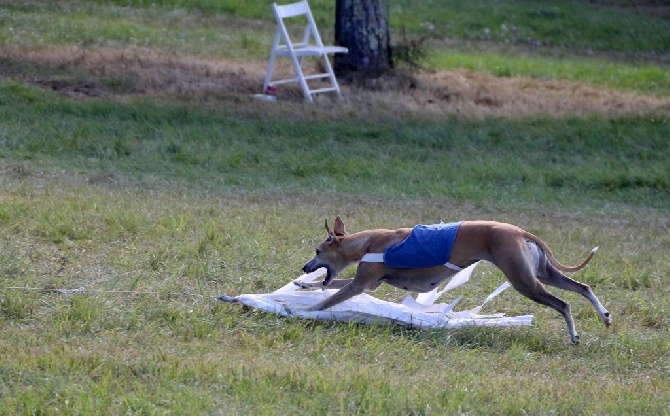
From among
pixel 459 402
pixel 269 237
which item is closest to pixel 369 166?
pixel 269 237

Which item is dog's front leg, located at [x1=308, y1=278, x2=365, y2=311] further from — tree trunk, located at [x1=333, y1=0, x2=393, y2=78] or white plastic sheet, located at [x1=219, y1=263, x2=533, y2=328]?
tree trunk, located at [x1=333, y1=0, x2=393, y2=78]

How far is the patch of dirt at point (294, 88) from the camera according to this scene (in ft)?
46.5

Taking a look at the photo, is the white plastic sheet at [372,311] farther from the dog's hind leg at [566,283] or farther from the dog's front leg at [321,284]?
the dog's hind leg at [566,283]

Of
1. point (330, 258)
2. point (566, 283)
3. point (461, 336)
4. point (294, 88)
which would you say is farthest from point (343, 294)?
point (294, 88)

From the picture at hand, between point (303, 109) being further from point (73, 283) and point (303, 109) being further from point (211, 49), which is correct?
point (73, 283)

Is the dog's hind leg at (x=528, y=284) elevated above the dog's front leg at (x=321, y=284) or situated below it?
above

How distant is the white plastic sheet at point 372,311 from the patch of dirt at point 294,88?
7.27m

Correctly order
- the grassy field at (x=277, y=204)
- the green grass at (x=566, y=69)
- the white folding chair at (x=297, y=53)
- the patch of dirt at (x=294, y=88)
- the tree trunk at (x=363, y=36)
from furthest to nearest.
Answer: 1. the green grass at (x=566, y=69)
2. the tree trunk at (x=363, y=36)
3. the white folding chair at (x=297, y=53)
4. the patch of dirt at (x=294, y=88)
5. the grassy field at (x=277, y=204)

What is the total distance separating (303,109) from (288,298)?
7.28m

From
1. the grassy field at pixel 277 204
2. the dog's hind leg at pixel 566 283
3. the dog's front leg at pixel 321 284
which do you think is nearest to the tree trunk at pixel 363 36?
the grassy field at pixel 277 204

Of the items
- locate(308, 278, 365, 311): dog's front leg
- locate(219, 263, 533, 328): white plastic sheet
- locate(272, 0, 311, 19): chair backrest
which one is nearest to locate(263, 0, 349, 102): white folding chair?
locate(272, 0, 311, 19): chair backrest

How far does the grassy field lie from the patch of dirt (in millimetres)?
59

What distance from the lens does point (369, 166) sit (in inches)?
470

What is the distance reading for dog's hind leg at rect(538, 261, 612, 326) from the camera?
269 inches
